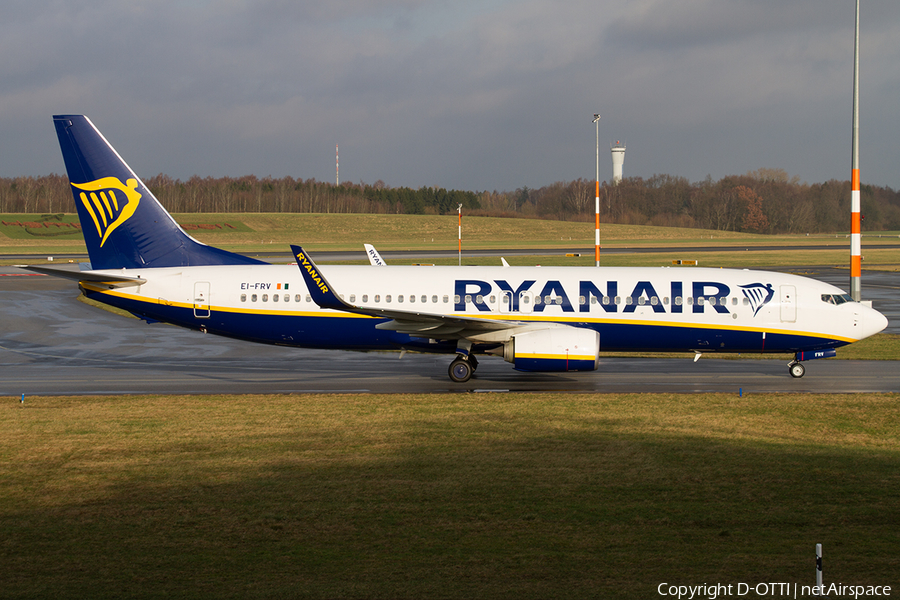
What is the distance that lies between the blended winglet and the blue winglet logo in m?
13.1

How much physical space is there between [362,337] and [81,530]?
47.0ft

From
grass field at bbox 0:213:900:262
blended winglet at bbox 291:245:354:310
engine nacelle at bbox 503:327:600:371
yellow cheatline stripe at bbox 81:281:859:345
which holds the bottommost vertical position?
engine nacelle at bbox 503:327:600:371

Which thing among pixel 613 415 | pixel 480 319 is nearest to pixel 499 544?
pixel 613 415

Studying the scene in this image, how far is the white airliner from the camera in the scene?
24.3 metres

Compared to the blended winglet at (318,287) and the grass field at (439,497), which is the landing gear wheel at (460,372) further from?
the blended winglet at (318,287)

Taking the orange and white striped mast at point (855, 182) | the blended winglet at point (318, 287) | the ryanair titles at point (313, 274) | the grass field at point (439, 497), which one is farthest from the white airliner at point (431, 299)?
the orange and white striped mast at point (855, 182)

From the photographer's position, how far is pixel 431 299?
24.7m

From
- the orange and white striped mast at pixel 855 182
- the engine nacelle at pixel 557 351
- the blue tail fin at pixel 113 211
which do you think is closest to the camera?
the engine nacelle at pixel 557 351

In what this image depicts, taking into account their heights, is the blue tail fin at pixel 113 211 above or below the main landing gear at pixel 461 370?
above

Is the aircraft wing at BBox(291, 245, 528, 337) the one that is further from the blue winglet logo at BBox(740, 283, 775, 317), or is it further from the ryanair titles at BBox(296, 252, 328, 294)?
the blue winglet logo at BBox(740, 283, 775, 317)

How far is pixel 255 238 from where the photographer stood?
13512cm

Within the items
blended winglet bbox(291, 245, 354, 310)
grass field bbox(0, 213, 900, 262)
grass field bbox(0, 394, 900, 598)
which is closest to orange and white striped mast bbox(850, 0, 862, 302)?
grass field bbox(0, 394, 900, 598)

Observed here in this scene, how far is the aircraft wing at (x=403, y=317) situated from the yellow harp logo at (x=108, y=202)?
7351 mm

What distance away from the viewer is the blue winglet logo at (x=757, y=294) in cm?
2445
